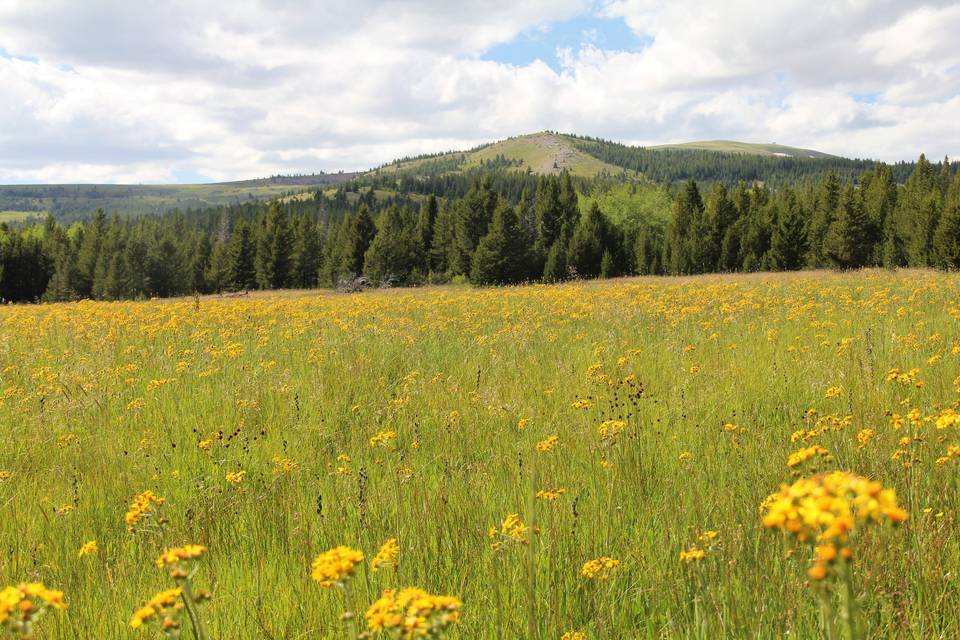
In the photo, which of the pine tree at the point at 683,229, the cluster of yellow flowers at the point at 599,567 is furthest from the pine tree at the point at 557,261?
the cluster of yellow flowers at the point at 599,567

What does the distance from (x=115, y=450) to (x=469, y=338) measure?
4.93 metres

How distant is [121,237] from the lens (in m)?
60.5

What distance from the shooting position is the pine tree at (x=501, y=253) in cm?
4303

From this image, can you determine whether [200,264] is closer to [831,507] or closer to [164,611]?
[164,611]

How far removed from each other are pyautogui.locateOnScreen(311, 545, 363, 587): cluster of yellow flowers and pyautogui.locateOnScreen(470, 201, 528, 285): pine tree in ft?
136

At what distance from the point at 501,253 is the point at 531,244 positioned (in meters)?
13.3

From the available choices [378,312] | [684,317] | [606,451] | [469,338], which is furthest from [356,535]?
[378,312]

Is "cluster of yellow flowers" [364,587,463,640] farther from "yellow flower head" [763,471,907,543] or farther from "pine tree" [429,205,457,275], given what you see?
"pine tree" [429,205,457,275]

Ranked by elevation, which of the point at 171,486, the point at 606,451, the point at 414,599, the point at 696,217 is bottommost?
the point at 171,486

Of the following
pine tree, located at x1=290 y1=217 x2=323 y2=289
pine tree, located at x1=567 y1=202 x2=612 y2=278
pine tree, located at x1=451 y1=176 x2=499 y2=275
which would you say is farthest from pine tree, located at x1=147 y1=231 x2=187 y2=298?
pine tree, located at x1=567 y1=202 x2=612 y2=278

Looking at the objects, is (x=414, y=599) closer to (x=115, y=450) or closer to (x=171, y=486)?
(x=171, y=486)

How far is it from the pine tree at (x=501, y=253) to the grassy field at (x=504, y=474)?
35.5m

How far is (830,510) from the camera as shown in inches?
37.4

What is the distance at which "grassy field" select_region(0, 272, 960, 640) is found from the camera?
2.25 m
